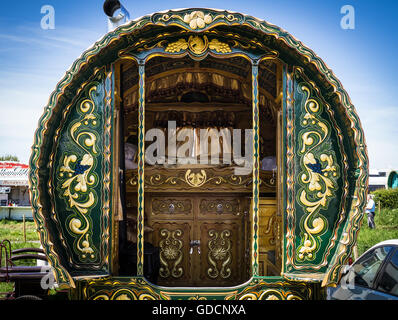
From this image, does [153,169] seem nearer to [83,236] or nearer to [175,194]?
[175,194]

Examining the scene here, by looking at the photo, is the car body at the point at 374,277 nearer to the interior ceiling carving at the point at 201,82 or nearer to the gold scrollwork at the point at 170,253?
the gold scrollwork at the point at 170,253

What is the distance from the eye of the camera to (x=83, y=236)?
351 centimetres

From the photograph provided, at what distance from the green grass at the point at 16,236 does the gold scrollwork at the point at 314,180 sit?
4920 millimetres

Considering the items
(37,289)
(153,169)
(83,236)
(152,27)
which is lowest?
(37,289)

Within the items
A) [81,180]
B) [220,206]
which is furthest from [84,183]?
[220,206]

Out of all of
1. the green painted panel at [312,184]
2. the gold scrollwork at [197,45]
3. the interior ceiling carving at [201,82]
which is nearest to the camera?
the green painted panel at [312,184]

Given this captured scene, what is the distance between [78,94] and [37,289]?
2545 millimetres

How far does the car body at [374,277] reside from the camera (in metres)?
3.72

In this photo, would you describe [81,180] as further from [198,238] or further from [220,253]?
[220,253]

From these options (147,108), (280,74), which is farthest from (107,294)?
(147,108)

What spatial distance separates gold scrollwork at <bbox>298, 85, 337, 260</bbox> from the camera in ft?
11.7

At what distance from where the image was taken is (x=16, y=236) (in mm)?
13492

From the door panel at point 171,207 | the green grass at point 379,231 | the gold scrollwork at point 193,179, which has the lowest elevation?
the green grass at point 379,231

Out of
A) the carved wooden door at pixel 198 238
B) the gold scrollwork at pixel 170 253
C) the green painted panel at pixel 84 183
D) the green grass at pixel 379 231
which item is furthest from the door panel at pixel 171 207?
the green grass at pixel 379 231
